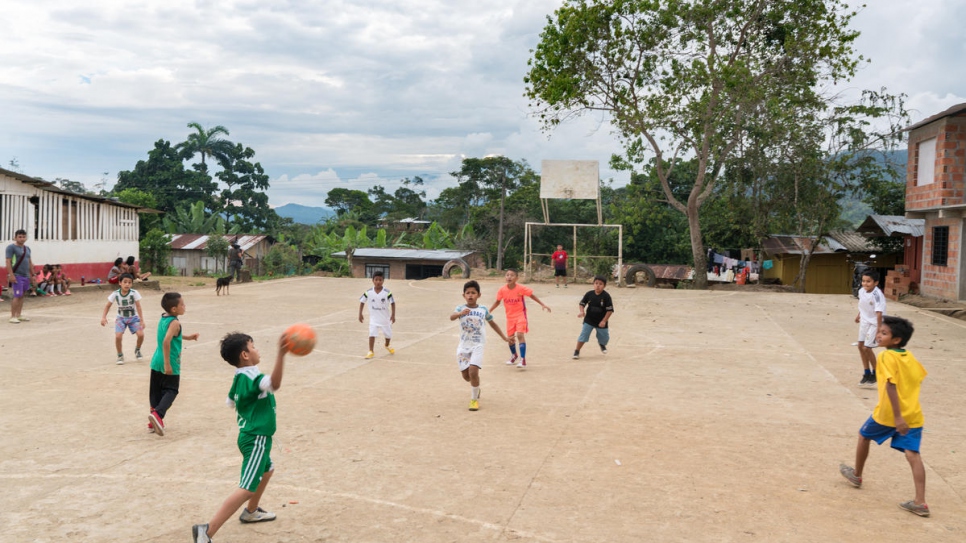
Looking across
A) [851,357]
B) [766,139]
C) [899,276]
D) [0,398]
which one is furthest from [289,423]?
[766,139]

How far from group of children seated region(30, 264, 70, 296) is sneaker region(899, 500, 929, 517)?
74.9 ft

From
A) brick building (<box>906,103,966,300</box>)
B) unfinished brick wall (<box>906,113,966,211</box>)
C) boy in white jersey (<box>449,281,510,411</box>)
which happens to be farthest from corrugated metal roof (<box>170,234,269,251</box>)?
boy in white jersey (<box>449,281,510,411</box>)

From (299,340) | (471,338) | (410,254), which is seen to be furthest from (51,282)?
(410,254)

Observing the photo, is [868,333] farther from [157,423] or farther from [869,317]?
[157,423]

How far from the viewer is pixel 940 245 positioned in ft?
76.6

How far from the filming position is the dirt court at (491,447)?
16.5 feet

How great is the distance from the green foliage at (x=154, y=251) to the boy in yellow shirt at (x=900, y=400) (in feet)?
118

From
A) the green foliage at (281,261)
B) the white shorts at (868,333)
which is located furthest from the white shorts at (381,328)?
the green foliage at (281,261)

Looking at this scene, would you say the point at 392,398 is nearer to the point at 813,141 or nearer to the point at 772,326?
the point at 772,326

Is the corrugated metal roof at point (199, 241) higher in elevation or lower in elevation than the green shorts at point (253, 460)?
higher

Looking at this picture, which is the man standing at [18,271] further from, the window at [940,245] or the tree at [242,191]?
the tree at [242,191]

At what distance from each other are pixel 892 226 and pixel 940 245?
3.98m

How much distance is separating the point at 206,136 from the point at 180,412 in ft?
177

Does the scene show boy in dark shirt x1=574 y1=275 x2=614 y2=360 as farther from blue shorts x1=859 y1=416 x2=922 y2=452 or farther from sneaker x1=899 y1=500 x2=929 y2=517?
sneaker x1=899 y1=500 x2=929 y2=517
